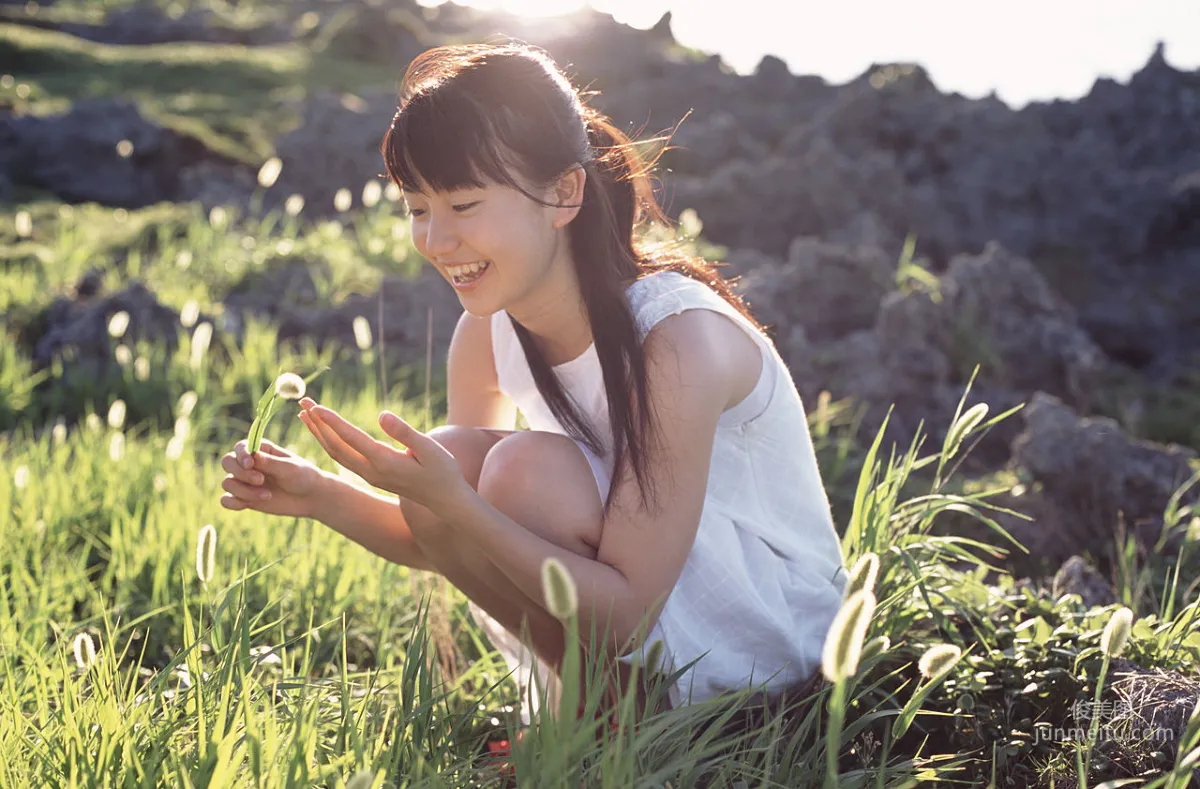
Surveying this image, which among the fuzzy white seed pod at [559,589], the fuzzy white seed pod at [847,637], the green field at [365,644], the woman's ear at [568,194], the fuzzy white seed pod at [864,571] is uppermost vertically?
the woman's ear at [568,194]

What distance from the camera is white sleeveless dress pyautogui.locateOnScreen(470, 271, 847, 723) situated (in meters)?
2.08

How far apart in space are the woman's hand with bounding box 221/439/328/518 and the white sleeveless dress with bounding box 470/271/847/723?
456 millimetres

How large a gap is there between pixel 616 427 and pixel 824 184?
581 cm

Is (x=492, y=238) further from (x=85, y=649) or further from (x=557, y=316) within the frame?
(x=85, y=649)

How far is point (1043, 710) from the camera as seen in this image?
6.34ft

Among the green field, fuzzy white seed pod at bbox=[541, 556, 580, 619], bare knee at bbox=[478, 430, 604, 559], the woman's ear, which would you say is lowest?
the green field

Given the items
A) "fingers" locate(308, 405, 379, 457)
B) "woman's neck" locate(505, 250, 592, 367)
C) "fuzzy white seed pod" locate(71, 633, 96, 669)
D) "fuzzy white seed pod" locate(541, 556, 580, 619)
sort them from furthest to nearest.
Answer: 1. "woman's neck" locate(505, 250, 592, 367)
2. "fingers" locate(308, 405, 379, 457)
3. "fuzzy white seed pod" locate(71, 633, 96, 669)
4. "fuzzy white seed pod" locate(541, 556, 580, 619)

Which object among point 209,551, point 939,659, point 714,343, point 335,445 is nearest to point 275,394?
point 335,445

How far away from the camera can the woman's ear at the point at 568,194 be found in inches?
80.7

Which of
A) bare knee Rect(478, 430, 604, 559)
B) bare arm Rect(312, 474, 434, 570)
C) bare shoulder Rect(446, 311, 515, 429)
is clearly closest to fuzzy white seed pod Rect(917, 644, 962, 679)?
bare knee Rect(478, 430, 604, 559)

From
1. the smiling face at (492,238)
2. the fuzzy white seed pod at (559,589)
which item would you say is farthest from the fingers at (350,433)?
the fuzzy white seed pod at (559,589)

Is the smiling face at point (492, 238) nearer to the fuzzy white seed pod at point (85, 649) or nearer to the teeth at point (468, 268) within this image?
the teeth at point (468, 268)

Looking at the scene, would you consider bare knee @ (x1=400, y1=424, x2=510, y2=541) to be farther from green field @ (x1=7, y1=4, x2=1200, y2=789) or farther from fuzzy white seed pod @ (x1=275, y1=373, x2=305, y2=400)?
fuzzy white seed pod @ (x1=275, y1=373, x2=305, y2=400)

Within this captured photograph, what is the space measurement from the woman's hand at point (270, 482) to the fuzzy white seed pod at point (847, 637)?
1.22 meters
